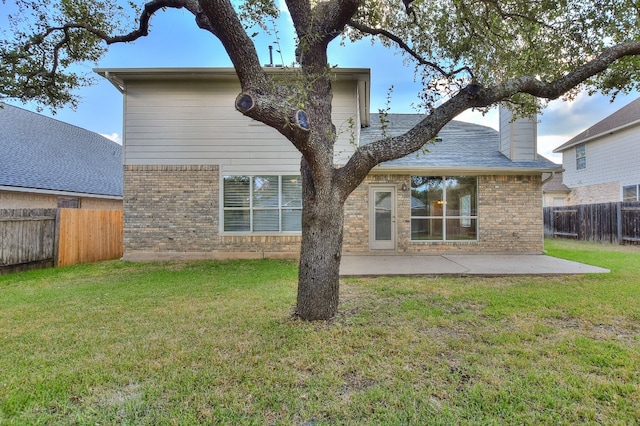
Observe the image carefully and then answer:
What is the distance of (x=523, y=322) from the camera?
13.1ft

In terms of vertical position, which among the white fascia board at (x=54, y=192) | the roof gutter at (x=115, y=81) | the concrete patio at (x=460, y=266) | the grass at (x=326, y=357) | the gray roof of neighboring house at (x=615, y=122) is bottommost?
the grass at (x=326, y=357)

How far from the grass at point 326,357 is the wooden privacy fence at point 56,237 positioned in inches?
117

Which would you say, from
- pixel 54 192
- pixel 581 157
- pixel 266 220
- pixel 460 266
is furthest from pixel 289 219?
pixel 581 157

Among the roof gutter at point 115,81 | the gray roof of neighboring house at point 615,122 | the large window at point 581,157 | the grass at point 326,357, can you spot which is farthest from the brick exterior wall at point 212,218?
the large window at point 581,157

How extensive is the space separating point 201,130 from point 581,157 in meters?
20.5

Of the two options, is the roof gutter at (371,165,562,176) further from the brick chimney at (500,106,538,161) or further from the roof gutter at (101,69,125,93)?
the roof gutter at (101,69,125,93)

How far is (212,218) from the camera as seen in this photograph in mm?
9164

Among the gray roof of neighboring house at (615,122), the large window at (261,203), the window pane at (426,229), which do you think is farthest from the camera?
the gray roof of neighboring house at (615,122)

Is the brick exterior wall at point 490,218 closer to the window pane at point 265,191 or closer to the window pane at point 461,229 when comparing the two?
the window pane at point 461,229

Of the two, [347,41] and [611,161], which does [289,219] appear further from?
[611,161]

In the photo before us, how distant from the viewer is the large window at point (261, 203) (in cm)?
921

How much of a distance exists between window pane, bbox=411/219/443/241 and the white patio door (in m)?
0.65

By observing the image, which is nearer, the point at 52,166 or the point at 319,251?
the point at 319,251

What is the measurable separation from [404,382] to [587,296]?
441 centimetres
